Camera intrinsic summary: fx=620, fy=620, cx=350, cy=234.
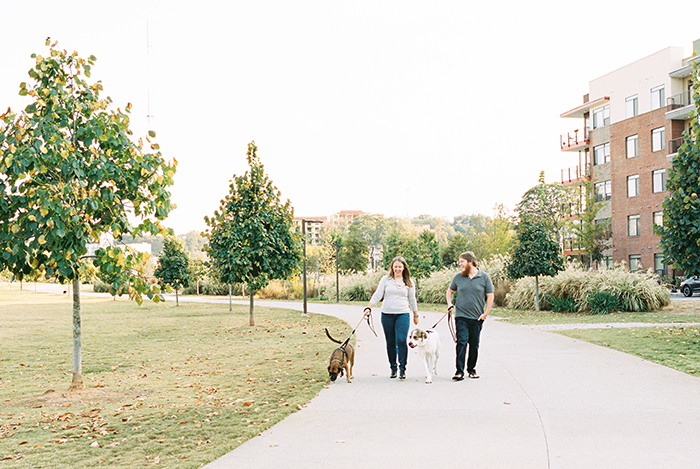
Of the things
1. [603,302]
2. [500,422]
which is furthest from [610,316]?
[500,422]

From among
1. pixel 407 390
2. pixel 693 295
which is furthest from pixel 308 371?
pixel 693 295

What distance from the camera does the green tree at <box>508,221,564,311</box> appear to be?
24094mm

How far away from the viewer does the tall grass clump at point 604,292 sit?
23031mm

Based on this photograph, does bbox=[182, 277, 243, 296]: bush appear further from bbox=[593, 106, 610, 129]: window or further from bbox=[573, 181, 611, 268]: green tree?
bbox=[593, 106, 610, 129]: window

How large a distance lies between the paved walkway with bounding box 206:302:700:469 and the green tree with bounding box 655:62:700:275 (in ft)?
15.5

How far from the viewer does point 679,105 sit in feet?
135

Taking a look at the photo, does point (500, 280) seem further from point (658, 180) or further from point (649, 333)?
point (658, 180)

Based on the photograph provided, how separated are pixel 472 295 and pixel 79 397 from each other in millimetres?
5877

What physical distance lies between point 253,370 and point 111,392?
2.56m

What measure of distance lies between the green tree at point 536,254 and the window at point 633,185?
928 inches

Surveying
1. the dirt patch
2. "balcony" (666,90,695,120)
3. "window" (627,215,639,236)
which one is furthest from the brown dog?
A: "window" (627,215,639,236)

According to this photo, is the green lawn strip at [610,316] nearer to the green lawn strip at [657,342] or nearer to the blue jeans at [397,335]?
the green lawn strip at [657,342]

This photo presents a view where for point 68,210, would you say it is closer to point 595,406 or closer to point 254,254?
point 595,406

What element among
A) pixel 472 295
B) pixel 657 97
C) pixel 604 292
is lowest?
pixel 604 292
